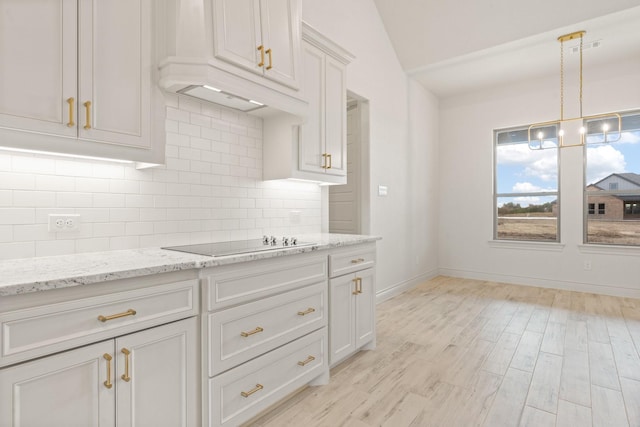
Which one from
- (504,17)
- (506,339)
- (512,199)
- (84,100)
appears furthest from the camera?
(512,199)

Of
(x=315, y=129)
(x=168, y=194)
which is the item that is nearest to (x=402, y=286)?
(x=315, y=129)

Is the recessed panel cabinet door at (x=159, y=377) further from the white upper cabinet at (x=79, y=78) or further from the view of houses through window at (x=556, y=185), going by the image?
the view of houses through window at (x=556, y=185)

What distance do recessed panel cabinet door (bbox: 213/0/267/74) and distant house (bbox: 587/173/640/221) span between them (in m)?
5.06

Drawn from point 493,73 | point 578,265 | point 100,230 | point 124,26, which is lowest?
point 578,265

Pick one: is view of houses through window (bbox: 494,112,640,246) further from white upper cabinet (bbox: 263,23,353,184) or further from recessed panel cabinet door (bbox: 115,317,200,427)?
recessed panel cabinet door (bbox: 115,317,200,427)

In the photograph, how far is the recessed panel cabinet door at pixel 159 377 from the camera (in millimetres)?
1320

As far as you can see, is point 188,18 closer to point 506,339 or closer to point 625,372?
point 506,339

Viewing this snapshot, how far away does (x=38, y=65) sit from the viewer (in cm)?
137

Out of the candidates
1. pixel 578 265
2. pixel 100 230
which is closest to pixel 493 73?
pixel 578 265

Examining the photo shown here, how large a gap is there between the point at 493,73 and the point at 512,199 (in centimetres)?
196

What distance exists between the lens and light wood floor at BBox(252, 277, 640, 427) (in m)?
1.93

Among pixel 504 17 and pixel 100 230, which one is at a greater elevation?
pixel 504 17

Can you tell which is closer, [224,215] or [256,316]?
[256,316]

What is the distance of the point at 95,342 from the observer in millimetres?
1245
